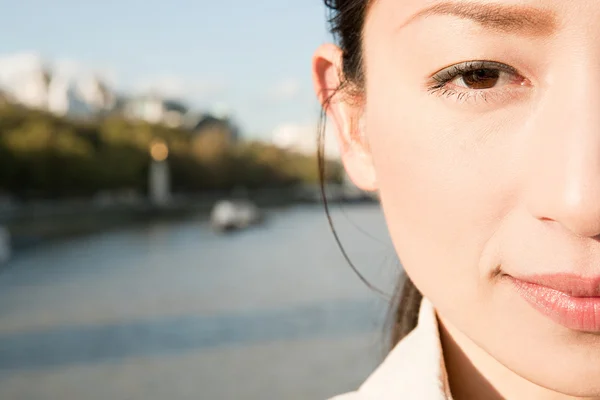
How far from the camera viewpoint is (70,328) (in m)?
9.34

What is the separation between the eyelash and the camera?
57 cm

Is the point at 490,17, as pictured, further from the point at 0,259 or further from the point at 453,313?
the point at 0,259

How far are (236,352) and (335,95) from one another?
297 inches

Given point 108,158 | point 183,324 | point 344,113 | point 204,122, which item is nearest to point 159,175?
point 108,158

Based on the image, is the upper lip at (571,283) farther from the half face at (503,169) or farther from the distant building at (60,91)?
the distant building at (60,91)

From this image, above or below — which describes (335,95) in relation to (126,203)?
above

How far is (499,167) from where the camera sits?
0.55 m

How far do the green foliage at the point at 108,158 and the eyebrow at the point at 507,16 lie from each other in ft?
55.9

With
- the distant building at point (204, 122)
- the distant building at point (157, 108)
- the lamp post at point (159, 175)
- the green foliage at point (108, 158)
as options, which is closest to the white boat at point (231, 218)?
the green foliage at point (108, 158)

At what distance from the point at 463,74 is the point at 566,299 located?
19 cm

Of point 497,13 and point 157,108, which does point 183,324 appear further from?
point 157,108

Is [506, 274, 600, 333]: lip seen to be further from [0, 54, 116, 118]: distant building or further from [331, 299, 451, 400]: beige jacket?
[0, 54, 116, 118]: distant building

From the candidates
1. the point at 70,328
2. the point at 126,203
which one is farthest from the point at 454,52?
the point at 126,203

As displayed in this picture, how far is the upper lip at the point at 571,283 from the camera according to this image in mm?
524
